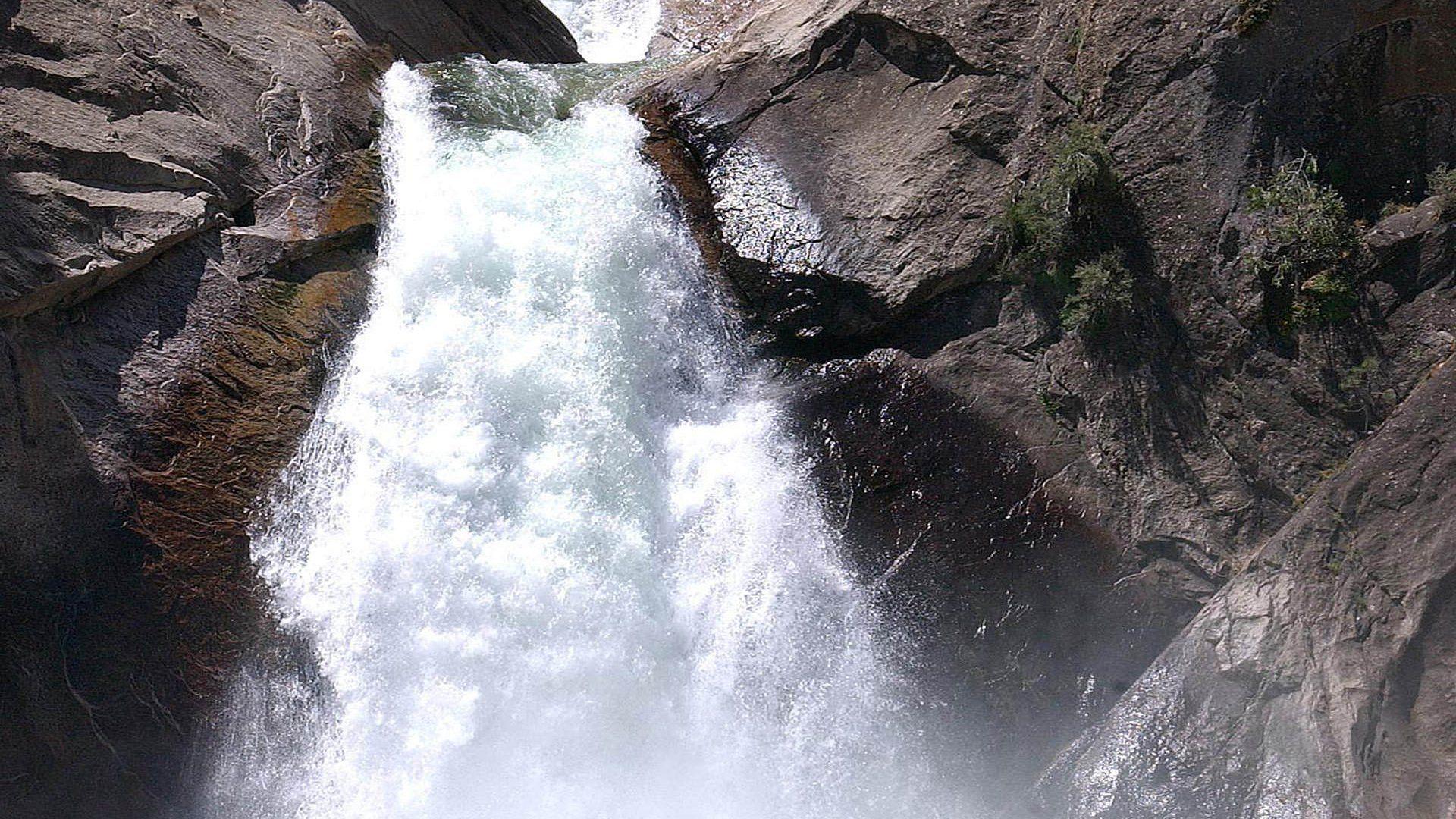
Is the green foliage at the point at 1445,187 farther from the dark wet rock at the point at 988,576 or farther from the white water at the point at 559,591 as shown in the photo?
the white water at the point at 559,591

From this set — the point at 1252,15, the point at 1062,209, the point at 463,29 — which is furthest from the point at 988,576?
the point at 463,29

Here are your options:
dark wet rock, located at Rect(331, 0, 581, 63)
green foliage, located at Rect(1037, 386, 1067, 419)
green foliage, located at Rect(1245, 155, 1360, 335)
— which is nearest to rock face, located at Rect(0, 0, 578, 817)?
dark wet rock, located at Rect(331, 0, 581, 63)

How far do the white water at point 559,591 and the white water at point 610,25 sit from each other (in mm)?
6586

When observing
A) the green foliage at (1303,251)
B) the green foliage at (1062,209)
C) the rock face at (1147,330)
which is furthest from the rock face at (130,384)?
the green foliage at (1303,251)

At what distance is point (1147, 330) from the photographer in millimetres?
6418

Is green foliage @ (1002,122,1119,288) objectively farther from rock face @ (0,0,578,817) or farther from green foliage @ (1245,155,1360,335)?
rock face @ (0,0,578,817)

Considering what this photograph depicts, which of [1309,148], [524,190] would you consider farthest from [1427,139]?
[524,190]

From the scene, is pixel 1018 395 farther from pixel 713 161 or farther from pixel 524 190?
pixel 524 190

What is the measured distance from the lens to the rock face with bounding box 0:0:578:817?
598 centimetres

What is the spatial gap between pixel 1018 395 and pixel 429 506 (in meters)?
3.88

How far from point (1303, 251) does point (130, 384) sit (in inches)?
287

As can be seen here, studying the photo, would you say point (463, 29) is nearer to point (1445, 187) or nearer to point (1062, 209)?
point (1062, 209)

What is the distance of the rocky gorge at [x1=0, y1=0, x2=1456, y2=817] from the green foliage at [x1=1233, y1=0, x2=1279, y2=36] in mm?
17

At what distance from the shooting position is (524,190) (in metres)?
7.39
